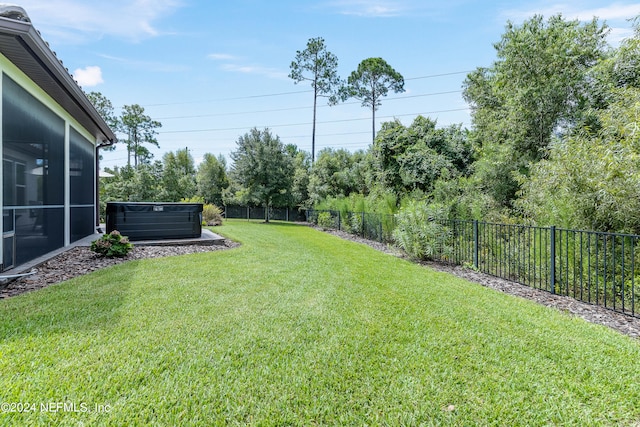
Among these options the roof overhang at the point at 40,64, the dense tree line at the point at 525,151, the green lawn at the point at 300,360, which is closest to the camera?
the green lawn at the point at 300,360

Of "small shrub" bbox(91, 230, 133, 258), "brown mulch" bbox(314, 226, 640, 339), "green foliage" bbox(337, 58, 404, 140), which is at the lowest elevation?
"brown mulch" bbox(314, 226, 640, 339)

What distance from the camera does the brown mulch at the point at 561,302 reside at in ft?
11.4

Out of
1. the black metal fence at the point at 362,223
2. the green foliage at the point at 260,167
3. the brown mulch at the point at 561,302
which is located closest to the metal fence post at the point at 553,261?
the brown mulch at the point at 561,302

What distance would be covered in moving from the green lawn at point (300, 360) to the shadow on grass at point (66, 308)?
19mm

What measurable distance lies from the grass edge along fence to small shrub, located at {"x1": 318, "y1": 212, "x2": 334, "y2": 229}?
28.7ft

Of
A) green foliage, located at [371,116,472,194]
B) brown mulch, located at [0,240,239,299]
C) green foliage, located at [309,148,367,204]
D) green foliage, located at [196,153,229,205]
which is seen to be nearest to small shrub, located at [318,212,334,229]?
green foliage, located at [309,148,367,204]

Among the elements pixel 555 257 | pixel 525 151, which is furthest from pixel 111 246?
pixel 525 151

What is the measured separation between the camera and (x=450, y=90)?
18.4 m

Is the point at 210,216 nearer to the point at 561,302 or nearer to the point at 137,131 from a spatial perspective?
the point at 561,302

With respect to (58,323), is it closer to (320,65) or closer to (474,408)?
(474,408)

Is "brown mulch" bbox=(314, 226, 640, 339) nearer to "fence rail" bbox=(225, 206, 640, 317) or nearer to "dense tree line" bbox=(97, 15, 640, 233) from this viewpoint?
"fence rail" bbox=(225, 206, 640, 317)

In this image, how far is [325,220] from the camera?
1591 cm

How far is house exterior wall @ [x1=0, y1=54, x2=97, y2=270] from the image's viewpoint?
426 centimetres

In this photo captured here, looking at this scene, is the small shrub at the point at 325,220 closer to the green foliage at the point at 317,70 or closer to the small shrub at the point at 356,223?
the small shrub at the point at 356,223
